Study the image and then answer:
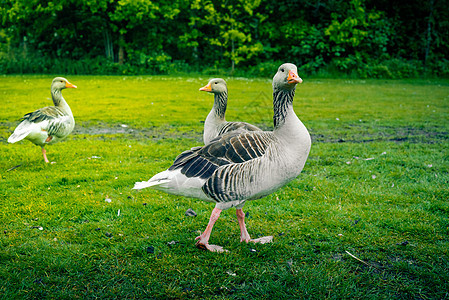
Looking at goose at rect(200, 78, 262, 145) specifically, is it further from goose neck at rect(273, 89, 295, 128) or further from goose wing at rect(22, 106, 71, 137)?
goose wing at rect(22, 106, 71, 137)

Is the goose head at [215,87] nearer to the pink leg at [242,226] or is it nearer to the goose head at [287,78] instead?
the goose head at [287,78]

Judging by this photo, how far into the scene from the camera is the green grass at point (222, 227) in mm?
3225

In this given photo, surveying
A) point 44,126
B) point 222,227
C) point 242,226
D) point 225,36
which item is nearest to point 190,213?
point 222,227

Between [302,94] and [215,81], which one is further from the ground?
[215,81]

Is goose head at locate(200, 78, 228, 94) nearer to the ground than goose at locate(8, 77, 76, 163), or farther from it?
farther from it

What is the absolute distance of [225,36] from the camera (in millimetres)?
26453

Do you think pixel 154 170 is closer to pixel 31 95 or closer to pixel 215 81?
pixel 215 81

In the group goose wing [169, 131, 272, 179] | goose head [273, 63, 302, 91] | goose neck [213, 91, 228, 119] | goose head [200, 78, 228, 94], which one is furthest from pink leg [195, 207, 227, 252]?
goose head [200, 78, 228, 94]

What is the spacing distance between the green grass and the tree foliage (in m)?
19.4

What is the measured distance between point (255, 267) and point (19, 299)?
2102 millimetres

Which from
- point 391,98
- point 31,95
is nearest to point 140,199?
point 31,95

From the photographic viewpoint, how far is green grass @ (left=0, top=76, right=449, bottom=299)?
3.22 meters

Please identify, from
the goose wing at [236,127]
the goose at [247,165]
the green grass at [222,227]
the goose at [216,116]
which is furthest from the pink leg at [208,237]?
the goose at [216,116]

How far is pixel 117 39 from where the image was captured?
2869 centimetres
